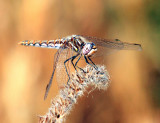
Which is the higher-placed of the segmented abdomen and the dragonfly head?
the segmented abdomen

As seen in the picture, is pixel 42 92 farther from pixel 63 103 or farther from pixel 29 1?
pixel 63 103

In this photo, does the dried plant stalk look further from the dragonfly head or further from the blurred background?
the blurred background

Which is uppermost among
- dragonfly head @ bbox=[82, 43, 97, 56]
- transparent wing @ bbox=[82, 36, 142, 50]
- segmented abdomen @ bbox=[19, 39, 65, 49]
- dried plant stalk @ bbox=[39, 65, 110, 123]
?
segmented abdomen @ bbox=[19, 39, 65, 49]

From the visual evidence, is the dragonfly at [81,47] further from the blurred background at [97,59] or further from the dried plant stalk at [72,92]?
the dried plant stalk at [72,92]

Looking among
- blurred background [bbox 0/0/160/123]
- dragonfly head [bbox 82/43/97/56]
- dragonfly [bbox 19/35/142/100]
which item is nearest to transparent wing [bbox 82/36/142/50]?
dragonfly [bbox 19/35/142/100]

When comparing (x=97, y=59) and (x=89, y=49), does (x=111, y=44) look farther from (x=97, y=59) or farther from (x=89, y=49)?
(x=97, y=59)

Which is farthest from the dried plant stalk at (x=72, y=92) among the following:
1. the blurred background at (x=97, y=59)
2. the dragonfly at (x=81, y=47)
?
the blurred background at (x=97, y=59)
